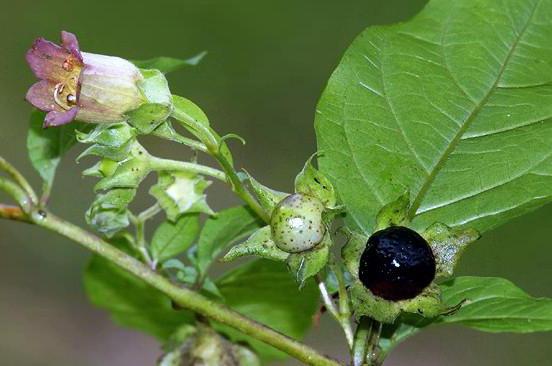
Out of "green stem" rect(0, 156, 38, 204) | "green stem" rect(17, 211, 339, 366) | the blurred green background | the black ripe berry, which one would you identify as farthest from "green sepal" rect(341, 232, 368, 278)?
the blurred green background

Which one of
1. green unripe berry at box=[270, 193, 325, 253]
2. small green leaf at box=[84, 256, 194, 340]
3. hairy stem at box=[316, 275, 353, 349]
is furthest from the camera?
small green leaf at box=[84, 256, 194, 340]

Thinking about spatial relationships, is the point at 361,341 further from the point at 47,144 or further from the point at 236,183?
the point at 47,144

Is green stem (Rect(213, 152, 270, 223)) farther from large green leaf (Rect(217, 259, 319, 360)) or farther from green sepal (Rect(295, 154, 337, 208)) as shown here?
large green leaf (Rect(217, 259, 319, 360))

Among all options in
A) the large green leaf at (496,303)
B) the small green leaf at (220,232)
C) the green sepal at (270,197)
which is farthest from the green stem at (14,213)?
the large green leaf at (496,303)

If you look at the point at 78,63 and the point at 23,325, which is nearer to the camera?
the point at 78,63

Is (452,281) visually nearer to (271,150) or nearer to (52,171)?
(52,171)

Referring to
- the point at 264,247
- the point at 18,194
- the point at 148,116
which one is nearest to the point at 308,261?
the point at 264,247

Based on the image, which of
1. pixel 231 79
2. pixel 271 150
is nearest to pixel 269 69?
pixel 231 79
